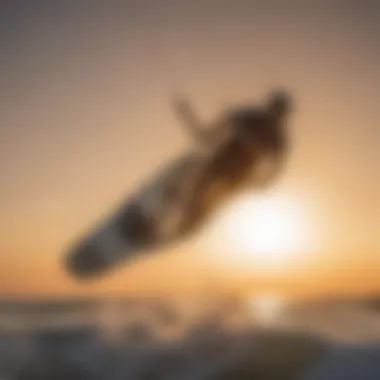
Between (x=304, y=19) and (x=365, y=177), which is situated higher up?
(x=304, y=19)

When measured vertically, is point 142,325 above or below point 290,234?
below

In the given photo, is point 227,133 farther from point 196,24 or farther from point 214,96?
point 196,24

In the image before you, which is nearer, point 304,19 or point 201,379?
point 201,379

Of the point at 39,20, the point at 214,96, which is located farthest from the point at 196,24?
the point at 39,20


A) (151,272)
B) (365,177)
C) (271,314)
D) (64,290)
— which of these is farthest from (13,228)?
(365,177)

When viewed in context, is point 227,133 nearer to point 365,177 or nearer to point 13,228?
point 365,177

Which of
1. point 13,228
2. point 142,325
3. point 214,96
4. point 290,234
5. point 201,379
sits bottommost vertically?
point 201,379
